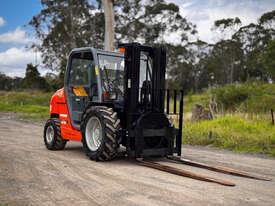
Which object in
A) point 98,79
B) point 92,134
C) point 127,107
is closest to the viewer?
point 127,107

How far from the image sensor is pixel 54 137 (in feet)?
34.8

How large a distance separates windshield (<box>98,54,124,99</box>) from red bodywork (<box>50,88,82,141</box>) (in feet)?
4.30

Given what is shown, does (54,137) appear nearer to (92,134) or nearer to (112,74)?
(92,134)

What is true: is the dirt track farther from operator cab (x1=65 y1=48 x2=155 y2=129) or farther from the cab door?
operator cab (x1=65 y1=48 x2=155 y2=129)

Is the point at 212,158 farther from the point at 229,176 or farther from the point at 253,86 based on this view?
the point at 253,86

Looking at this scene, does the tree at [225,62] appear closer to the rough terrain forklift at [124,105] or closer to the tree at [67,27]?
the tree at [67,27]

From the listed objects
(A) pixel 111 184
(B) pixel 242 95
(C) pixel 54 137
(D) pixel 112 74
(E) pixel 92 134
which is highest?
(D) pixel 112 74

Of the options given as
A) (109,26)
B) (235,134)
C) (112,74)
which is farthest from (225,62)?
(112,74)

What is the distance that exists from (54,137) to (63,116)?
0.63 meters

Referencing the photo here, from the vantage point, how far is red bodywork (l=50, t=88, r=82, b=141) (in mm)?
9890

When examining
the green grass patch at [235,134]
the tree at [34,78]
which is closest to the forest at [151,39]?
the tree at [34,78]

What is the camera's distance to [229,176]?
7.50 m

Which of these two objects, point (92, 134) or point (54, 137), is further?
point (54, 137)

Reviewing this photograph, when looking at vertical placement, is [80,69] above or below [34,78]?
below
